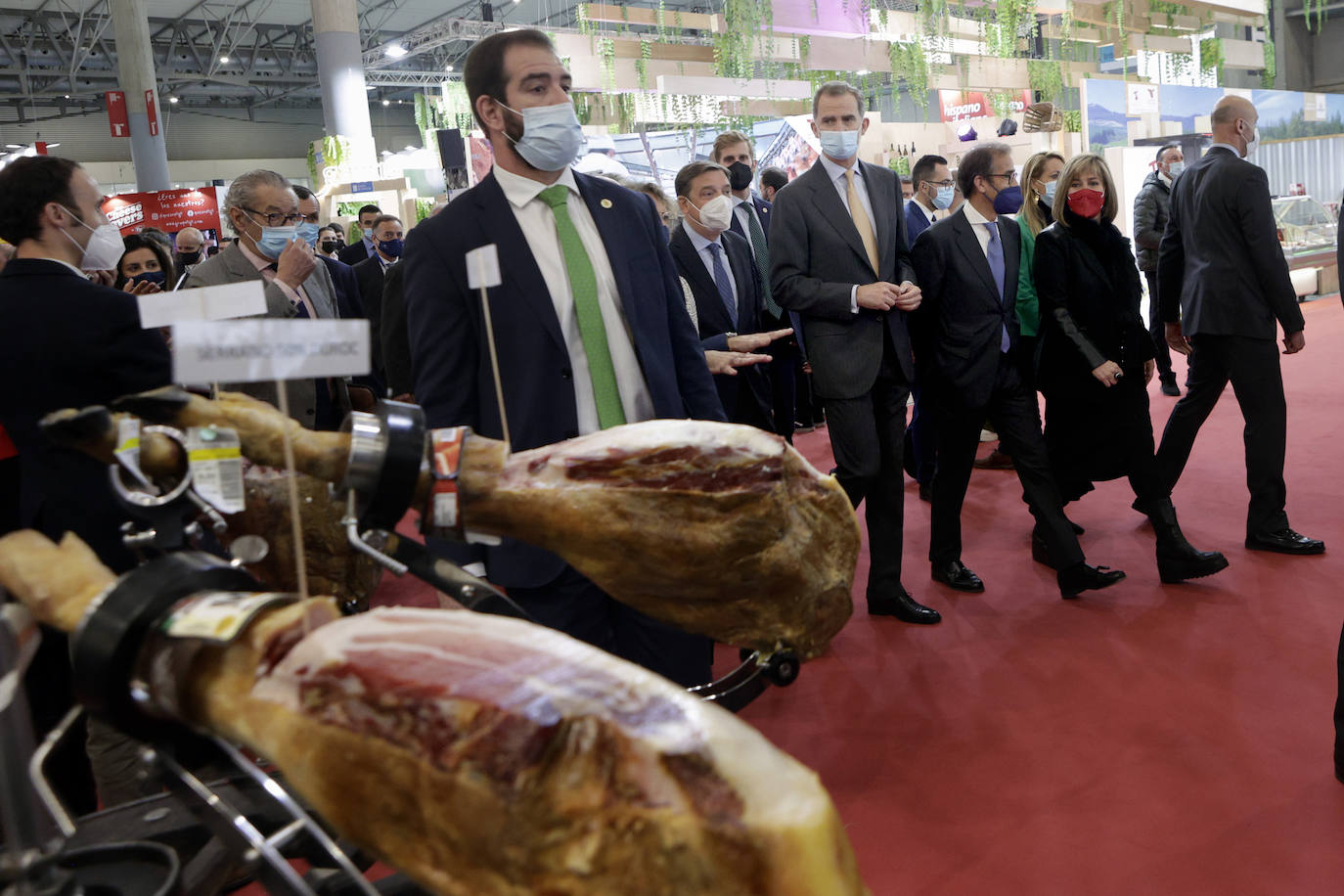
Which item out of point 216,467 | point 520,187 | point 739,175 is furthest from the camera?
point 739,175

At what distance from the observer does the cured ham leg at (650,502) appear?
1103 mm

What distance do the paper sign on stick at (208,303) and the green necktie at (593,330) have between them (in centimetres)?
92

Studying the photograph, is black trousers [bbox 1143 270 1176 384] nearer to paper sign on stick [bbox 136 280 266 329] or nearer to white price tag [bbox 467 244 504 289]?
white price tag [bbox 467 244 504 289]

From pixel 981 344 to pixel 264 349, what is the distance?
3332 mm

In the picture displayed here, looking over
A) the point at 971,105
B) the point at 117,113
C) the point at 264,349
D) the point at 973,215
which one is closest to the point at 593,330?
Answer: the point at 264,349

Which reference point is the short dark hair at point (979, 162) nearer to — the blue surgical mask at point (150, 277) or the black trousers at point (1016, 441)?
the black trousers at point (1016, 441)

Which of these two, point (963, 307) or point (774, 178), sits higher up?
point (774, 178)

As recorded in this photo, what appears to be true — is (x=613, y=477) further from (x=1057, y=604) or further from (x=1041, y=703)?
(x=1057, y=604)

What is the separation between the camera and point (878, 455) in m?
3.69

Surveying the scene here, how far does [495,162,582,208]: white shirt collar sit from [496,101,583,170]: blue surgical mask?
0.04 m

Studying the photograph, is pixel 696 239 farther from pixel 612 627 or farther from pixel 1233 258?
pixel 612 627

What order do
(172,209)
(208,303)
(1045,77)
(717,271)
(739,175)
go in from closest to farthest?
1. (208,303)
2. (717,271)
3. (739,175)
4. (172,209)
5. (1045,77)

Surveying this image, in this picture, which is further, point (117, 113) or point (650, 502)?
point (117, 113)

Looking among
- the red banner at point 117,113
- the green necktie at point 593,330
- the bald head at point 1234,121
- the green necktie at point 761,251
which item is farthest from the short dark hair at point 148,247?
the red banner at point 117,113
